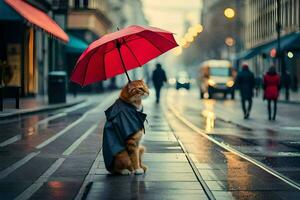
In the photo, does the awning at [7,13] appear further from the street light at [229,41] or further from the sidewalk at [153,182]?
the street light at [229,41]

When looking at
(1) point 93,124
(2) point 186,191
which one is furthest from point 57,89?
(2) point 186,191

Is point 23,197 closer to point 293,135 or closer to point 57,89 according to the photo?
point 293,135

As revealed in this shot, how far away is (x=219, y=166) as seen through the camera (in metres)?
9.70

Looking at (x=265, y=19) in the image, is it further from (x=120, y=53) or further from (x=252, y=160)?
(x=120, y=53)

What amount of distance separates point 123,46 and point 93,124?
893 cm

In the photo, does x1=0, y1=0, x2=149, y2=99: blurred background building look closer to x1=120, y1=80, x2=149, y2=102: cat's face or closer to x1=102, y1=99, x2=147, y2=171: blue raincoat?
x1=102, y1=99, x2=147, y2=171: blue raincoat

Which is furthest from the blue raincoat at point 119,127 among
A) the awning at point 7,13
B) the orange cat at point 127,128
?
the awning at point 7,13

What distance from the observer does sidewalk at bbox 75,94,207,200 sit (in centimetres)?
726

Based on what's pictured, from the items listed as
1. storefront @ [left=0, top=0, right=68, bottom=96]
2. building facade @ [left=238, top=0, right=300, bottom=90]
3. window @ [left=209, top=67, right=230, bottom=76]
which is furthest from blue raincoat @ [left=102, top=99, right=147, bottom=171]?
window @ [left=209, top=67, right=230, bottom=76]

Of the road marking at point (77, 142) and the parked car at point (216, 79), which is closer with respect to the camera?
the road marking at point (77, 142)

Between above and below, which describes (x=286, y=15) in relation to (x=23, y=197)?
above

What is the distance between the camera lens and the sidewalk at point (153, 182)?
7.26 metres

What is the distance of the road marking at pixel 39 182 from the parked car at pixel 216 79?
31892mm

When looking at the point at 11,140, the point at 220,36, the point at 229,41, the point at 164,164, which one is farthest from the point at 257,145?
the point at 220,36
